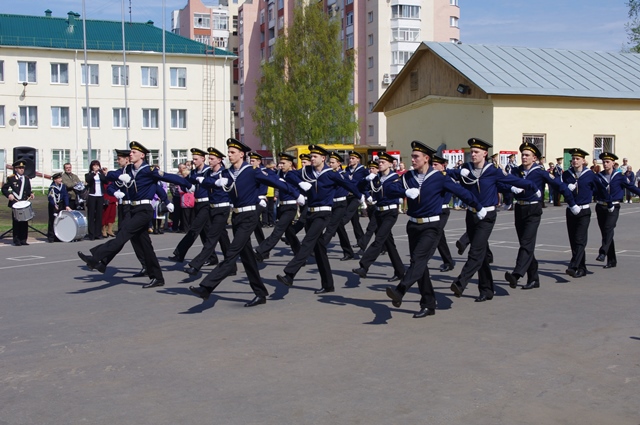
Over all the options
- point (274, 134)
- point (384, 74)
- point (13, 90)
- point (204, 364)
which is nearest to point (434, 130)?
point (274, 134)

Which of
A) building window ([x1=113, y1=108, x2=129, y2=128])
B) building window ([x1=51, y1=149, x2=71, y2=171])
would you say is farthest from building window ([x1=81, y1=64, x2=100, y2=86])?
building window ([x1=51, y1=149, x2=71, y2=171])

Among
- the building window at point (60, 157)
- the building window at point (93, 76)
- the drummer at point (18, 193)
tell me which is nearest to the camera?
the drummer at point (18, 193)

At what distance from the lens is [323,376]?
675cm

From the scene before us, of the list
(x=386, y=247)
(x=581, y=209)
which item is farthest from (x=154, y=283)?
(x=581, y=209)

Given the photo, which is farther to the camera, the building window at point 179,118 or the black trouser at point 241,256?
the building window at point 179,118

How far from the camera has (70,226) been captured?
62.4 feet

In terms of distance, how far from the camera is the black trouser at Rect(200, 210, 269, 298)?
31.9 feet

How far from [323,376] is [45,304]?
17.3 ft

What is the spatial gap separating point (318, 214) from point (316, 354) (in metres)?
4.18

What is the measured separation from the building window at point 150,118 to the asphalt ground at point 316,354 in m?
48.5

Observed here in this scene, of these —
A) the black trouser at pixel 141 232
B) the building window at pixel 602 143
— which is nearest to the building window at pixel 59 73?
the building window at pixel 602 143

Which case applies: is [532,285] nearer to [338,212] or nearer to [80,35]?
[338,212]

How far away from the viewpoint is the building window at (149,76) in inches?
2339

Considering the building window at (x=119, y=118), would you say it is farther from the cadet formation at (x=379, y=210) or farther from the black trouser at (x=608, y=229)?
the black trouser at (x=608, y=229)
